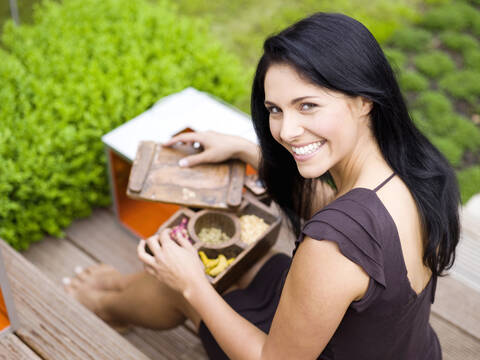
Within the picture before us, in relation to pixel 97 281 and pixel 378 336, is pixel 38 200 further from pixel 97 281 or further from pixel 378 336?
pixel 378 336

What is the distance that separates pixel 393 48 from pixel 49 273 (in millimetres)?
3355

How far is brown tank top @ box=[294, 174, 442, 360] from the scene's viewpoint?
125 centimetres

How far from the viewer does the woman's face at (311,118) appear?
4.39 feet

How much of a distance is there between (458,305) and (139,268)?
1438mm

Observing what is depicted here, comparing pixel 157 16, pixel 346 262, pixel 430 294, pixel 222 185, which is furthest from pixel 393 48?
pixel 346 262

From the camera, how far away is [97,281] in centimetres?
229

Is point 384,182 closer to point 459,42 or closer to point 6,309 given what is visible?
point 6,309

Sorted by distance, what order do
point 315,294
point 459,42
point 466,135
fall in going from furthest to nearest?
point 459,42, point 466,135, point 315,294

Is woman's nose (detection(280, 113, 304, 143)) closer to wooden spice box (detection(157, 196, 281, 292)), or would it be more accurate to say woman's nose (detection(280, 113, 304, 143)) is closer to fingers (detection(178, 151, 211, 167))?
wooden spice box (detection(157, 196, 281, 292))

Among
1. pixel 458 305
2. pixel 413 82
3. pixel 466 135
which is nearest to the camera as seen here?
pixel 458 305

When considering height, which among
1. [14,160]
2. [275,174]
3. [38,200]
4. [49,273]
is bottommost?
[49,273]

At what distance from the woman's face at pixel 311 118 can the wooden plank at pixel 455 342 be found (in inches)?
40.9

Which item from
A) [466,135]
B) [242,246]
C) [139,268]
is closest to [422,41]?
[466,135]

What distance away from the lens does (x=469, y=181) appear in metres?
3.58
